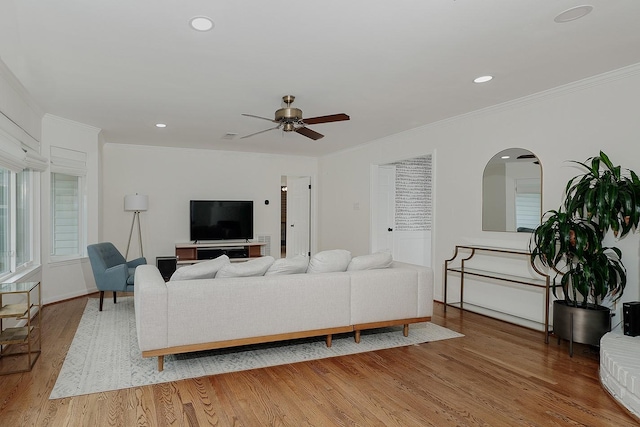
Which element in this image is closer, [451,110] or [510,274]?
[510,274]

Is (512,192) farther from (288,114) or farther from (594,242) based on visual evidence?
(288,114)

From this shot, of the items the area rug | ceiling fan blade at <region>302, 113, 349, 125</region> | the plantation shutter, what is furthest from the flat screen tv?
the plantation shutter

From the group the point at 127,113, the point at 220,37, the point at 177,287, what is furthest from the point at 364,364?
the point at 127,113

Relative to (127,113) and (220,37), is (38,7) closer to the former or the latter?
(220,37)

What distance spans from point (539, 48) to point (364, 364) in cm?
282

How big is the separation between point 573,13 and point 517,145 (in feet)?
6.85

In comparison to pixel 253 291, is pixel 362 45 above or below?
above

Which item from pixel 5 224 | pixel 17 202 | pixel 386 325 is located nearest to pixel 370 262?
pixel 386 325

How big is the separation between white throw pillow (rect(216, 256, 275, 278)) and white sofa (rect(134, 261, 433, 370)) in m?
0.08

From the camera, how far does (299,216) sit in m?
8.96

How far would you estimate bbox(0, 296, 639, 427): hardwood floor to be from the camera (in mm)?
2400

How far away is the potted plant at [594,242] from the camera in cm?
326

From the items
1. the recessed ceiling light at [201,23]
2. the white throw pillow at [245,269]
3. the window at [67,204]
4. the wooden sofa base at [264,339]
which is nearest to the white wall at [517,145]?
the wooden sofa base at [264,339]

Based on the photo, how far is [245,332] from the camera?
323 cm
